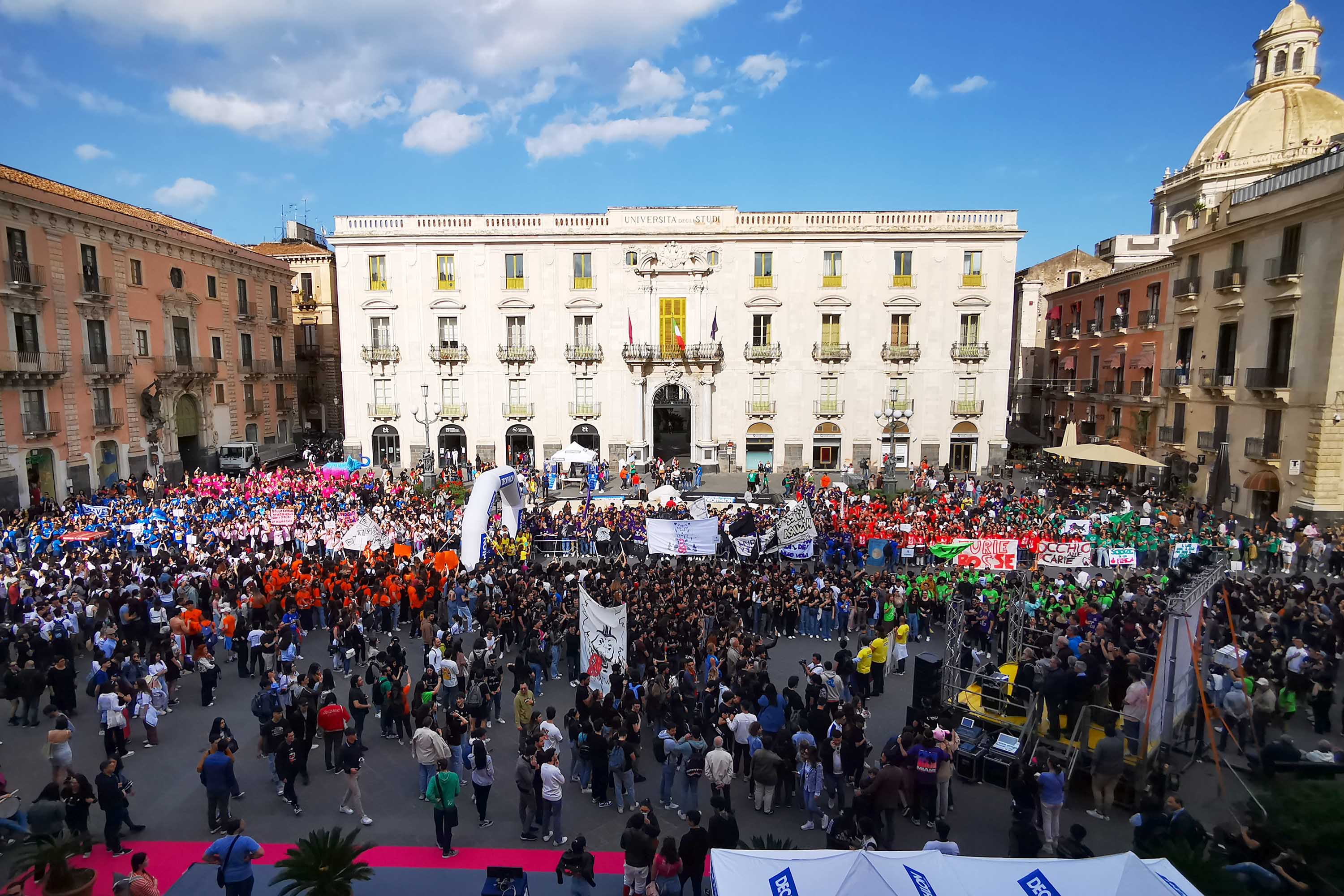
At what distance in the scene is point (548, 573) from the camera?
1834 cm

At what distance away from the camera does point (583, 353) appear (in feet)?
128

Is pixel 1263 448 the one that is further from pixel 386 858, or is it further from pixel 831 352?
pixel 386 858

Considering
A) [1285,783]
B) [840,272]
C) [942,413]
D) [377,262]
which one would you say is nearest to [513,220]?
[377,262]

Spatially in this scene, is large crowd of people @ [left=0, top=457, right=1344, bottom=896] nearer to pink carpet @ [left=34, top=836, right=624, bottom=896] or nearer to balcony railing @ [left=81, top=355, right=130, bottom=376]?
pink carpet @ [left=34, top=836, right=624, bottom=896]

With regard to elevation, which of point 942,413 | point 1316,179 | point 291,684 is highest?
point 1316,179

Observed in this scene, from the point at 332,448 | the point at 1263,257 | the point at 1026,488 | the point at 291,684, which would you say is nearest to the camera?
the point at 291,684

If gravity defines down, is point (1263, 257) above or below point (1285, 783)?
above

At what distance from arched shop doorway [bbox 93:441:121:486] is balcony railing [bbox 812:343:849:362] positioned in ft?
112

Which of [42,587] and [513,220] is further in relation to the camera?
[513,220]

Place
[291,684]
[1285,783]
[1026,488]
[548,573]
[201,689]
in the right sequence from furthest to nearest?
[1026,488] < [548,573] < [201,689] < [291,684] < [1285,783]

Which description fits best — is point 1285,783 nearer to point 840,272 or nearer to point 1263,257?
point 1263,257

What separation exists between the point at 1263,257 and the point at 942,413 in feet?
48.1

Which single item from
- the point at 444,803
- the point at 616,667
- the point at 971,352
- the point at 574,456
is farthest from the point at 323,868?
the point at 971,352

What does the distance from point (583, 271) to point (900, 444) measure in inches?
767
